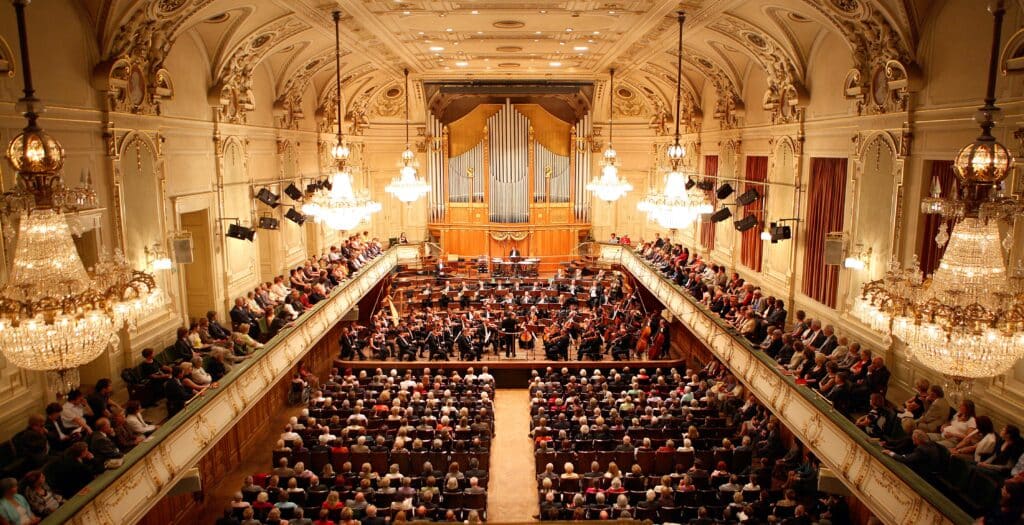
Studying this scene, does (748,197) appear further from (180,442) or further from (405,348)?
(180,442)

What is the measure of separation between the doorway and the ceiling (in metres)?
2.96

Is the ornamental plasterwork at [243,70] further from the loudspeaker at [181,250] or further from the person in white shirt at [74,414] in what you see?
the person in white shirt at [74,414]

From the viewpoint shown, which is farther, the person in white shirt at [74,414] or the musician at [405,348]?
the musician at [405,348]

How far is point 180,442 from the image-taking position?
9.06 m

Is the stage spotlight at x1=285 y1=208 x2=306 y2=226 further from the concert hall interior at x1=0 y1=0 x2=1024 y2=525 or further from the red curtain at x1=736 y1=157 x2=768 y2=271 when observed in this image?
the red curtain at x1=736 y1=157 x2=768 y2=271

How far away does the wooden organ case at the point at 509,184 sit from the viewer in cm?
2722

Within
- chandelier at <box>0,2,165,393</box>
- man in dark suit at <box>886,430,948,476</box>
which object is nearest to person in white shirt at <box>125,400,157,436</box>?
chandelier at <box>0,2,165,393</box>

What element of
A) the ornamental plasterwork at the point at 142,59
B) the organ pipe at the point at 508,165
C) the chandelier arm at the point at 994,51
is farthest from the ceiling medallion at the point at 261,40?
the organ pipe at the point at 508,165

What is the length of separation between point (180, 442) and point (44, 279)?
397 centimetres

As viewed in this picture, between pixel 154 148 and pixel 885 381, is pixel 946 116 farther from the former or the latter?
pixel 154 148

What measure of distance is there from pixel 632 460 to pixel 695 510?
6.93 ft

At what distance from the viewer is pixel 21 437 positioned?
7.71 m

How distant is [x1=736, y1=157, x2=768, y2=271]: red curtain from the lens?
16.9 meters

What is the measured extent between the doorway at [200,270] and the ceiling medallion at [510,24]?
7.32 m
